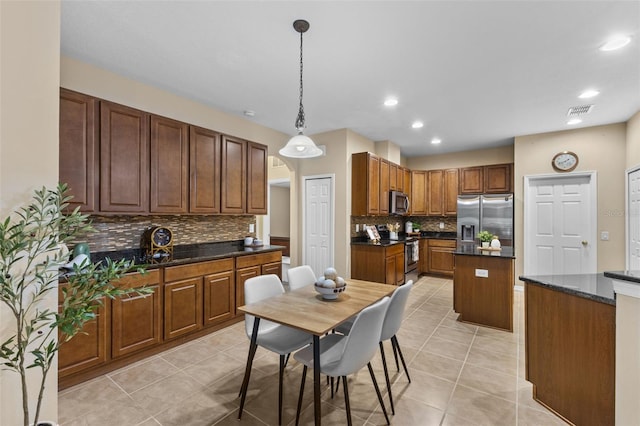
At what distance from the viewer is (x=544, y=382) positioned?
2055 millimetres

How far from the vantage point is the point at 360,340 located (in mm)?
1640

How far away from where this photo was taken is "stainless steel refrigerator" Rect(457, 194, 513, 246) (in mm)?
5402

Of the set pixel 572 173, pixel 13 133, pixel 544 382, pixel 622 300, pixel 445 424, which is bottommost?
pixel 445 424

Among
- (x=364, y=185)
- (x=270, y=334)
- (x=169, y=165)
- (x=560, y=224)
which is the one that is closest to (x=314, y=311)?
(x=270, y=334)

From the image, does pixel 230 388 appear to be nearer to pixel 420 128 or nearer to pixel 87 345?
pixel 87 345

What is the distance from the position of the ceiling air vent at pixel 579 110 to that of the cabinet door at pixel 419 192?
113 inches

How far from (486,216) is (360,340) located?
5.06m

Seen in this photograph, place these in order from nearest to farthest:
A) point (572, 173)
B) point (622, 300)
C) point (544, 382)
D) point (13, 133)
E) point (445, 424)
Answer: point (13, 133) < point (622, 300) < point (445, 424) < point (544, 382) < point (572, 173)

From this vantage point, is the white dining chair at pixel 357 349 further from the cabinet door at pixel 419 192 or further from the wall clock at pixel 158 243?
the cabinet door at pixel 419 192

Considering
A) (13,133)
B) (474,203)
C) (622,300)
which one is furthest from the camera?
(474,203)

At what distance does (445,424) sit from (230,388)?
1.57 metres

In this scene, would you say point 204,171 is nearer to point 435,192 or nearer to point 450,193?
point 435,192

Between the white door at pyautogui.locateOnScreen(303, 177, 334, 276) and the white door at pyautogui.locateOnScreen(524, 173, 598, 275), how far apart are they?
3500 millimetres

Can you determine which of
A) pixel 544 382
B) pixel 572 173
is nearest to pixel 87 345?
pixel 544 382
